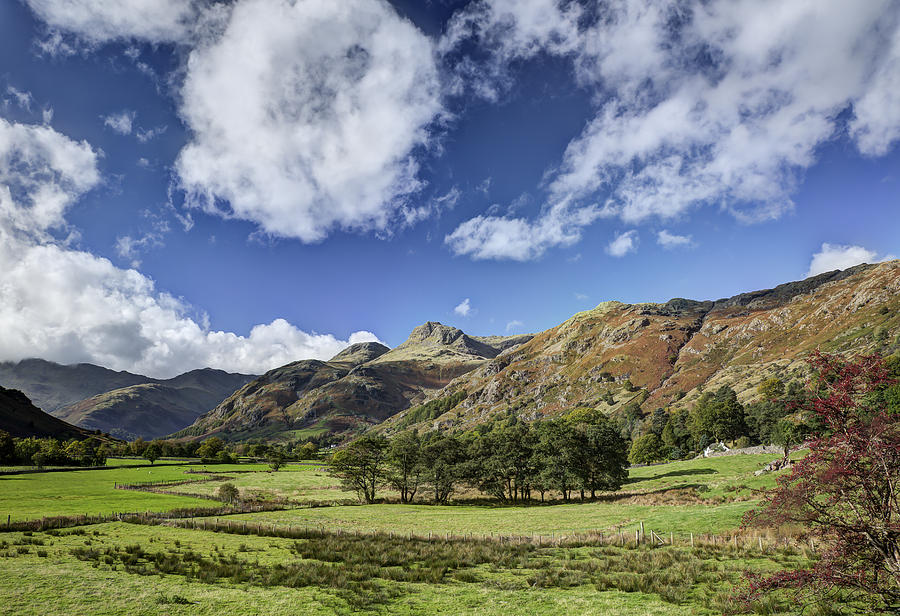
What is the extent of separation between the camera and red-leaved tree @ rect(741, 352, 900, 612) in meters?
10.6

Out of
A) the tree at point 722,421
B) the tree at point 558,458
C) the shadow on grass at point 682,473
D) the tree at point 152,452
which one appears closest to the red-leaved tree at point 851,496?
the tree at point 558,458

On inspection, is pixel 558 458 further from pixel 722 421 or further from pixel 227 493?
pixel 722 421

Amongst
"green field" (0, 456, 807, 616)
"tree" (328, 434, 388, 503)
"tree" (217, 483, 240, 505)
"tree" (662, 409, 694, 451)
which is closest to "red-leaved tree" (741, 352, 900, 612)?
"green field" (0, 456, 807, 616)

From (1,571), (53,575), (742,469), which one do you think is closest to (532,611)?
(53,575)

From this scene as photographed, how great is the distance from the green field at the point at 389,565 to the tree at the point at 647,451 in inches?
2456

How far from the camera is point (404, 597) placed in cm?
2156

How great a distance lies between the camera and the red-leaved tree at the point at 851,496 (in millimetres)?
10633

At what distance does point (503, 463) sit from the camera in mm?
78938

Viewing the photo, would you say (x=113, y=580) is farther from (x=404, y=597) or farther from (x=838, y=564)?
(x=838, y=564)

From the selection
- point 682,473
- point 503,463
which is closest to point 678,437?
point 682,473

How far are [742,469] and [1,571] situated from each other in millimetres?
88792

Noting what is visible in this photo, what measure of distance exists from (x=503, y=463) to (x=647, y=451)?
57.0m

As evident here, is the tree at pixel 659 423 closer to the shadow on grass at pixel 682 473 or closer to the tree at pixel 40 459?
the shadow on grass at pixel 682 473

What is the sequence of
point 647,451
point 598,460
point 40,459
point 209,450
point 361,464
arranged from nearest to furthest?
point 598,460 → point 361,464 → point 40,459 → point 647,451 → point 209,450
